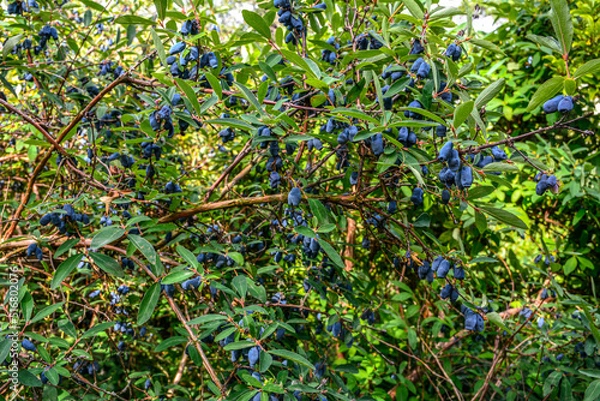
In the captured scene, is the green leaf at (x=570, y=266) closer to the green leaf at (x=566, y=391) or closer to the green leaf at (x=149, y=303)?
the green leaf at (x=566, y=391)

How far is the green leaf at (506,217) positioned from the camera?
4.30ft

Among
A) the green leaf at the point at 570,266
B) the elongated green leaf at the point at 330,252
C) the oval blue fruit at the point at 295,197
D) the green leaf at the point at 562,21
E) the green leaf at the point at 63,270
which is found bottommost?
the green leaf at the point at 570,266

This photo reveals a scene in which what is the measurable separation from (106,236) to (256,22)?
703 mm

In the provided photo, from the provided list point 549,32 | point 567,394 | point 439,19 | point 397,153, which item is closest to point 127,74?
point 397,153

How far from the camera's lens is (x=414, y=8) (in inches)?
52.2

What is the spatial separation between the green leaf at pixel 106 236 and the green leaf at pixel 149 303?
0.18 m

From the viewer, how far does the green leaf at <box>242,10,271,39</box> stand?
1.35 metres

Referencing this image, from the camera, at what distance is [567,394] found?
1.90 metres

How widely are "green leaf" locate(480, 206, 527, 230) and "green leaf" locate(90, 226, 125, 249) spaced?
0.98m

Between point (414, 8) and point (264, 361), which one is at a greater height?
point (414, 8)

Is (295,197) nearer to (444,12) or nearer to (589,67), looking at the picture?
(444,12)

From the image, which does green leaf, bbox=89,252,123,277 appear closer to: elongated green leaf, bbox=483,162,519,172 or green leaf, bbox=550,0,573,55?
elongated green leaf, bbox=483,162,519,172

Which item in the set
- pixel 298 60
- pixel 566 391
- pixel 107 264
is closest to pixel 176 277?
pixel 107 264

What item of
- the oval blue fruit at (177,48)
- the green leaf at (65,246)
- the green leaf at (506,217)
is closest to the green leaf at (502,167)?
the green leaf at (506,217)
